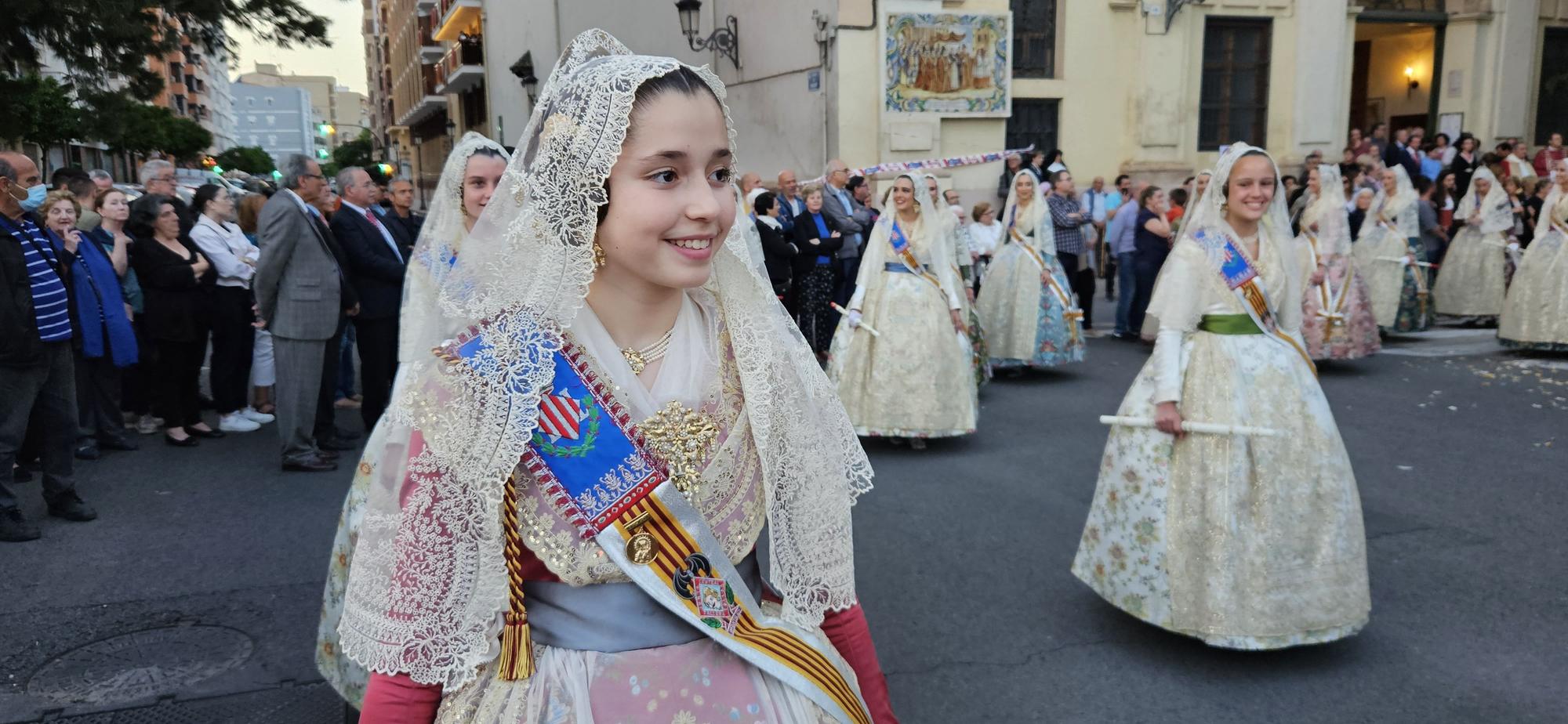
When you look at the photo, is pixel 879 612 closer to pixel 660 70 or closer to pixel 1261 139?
pixel 660 70

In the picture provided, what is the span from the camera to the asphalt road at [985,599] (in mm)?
3693

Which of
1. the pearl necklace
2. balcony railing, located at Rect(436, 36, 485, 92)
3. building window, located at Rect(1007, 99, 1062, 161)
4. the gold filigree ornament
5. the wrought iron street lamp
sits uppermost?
balcony railing, located at Rect(436, 36, 485, 92)

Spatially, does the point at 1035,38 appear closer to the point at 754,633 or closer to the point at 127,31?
the point at 127,31

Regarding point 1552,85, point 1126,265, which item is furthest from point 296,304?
point 1552,85

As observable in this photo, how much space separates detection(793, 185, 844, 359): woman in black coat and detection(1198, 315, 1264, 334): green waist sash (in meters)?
6.44

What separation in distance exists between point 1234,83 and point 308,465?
50.7 ft

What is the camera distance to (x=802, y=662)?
1.58m

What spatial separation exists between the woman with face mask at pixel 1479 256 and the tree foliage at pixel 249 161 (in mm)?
63819

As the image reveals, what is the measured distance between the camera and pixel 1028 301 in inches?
395

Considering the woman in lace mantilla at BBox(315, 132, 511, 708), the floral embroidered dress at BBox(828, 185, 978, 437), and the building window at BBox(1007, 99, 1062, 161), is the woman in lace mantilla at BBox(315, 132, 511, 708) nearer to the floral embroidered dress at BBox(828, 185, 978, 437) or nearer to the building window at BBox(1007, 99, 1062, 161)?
the floral embroidered dress at BBox(828, 185, 978, 437)

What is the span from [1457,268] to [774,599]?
1277cm

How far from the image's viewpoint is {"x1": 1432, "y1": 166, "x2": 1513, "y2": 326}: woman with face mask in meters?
11.6

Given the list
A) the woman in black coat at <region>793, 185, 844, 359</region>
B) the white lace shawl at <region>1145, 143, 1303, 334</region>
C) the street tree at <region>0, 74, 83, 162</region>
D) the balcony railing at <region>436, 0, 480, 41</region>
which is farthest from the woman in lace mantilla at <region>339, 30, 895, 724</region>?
the balcony railing at <region>436, 0, 480, 41</region>

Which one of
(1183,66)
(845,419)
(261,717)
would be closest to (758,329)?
(845,419)
